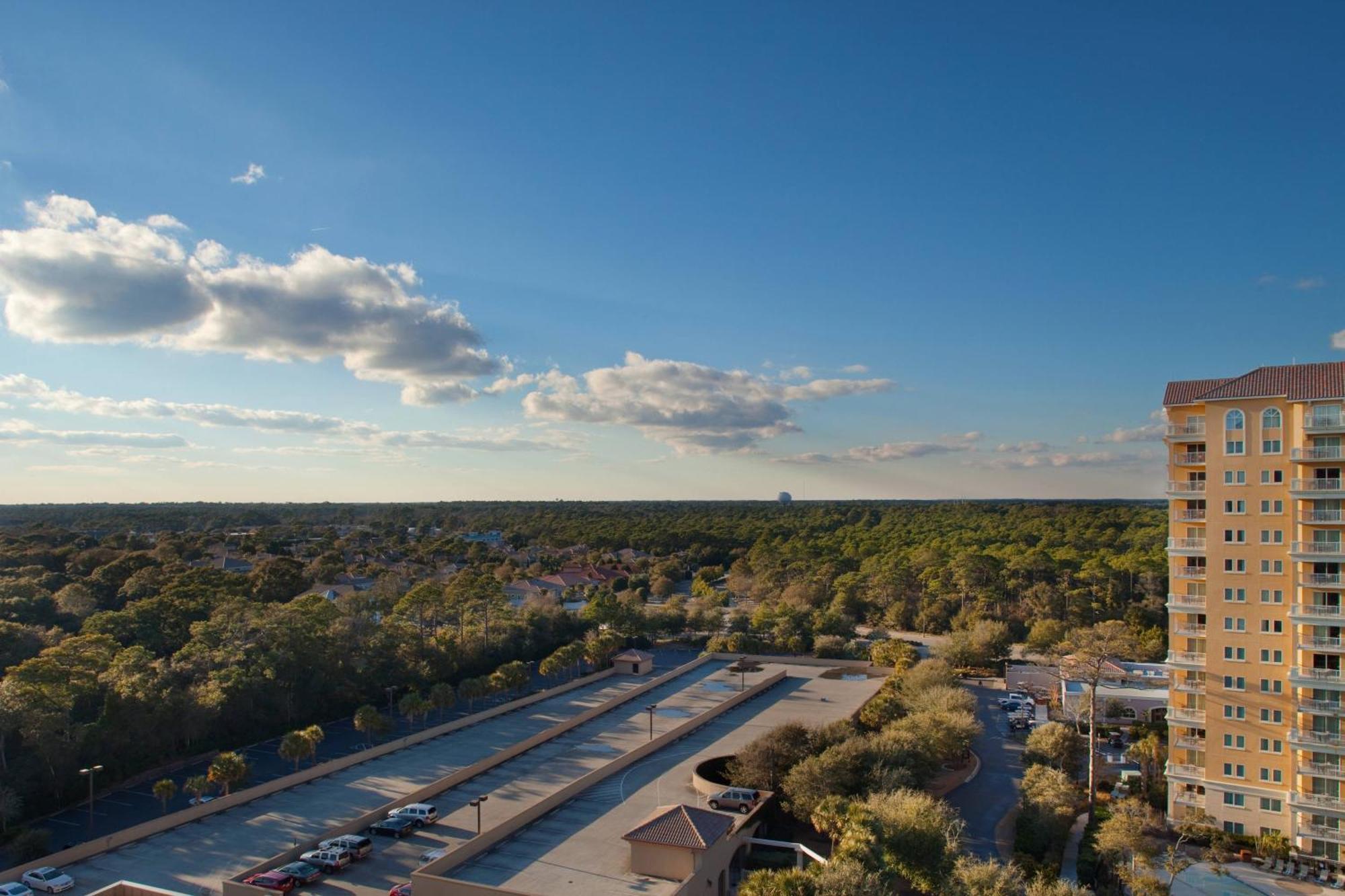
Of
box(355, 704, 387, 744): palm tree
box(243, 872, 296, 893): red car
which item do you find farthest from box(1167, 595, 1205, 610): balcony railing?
box(355, 704, 387, 744): palm tree

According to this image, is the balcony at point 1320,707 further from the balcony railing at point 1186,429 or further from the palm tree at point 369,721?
the palm tree at point 369,721

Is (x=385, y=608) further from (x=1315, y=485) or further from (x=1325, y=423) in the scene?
(x=1325, y=423)

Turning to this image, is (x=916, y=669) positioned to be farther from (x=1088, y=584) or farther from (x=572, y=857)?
(x=1088, y=584)

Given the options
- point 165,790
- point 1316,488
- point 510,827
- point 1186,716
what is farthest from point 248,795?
point 1316,488

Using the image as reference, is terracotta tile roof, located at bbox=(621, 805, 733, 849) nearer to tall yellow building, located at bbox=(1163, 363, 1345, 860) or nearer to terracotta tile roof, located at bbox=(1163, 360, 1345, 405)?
tall yellow building, located at bbox=(1163, 363, 1345, 860)

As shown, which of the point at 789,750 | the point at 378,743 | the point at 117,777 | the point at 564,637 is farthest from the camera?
the point at 564,637

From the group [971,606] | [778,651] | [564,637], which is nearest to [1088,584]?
[971,606]
